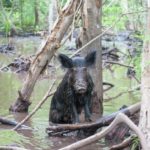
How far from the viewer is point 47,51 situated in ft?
29.5

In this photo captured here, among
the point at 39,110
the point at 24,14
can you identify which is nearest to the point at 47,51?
the point at 39,110

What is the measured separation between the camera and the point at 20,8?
36.6 meters

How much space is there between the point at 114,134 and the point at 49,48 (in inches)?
106

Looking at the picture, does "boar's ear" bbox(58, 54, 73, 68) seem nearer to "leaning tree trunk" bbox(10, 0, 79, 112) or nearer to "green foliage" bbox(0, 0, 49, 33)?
"leaning tree trunk" bbox(10, 0, 79, 112)

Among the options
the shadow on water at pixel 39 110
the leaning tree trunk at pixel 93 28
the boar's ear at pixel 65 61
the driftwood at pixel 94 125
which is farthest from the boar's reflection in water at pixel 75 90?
the leaning tree trunk at pixel 93 28

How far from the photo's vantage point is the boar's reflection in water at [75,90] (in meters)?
7.25

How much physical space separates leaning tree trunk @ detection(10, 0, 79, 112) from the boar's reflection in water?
1419 millimetres

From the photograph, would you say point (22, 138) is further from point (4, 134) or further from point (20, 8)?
point (20, 8)

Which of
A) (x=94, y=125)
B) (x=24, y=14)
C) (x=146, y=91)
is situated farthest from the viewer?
(x=24, y=14)

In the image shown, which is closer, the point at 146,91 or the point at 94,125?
the point at 146,91

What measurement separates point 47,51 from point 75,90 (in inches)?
76.8

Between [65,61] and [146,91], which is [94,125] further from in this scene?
[146,91]

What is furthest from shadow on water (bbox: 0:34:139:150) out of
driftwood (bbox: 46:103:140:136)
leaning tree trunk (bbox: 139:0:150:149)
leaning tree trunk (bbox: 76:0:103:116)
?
leaning tree trunk (bbox: 139:0:150:149)

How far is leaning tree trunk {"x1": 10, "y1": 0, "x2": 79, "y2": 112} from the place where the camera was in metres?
8.80
